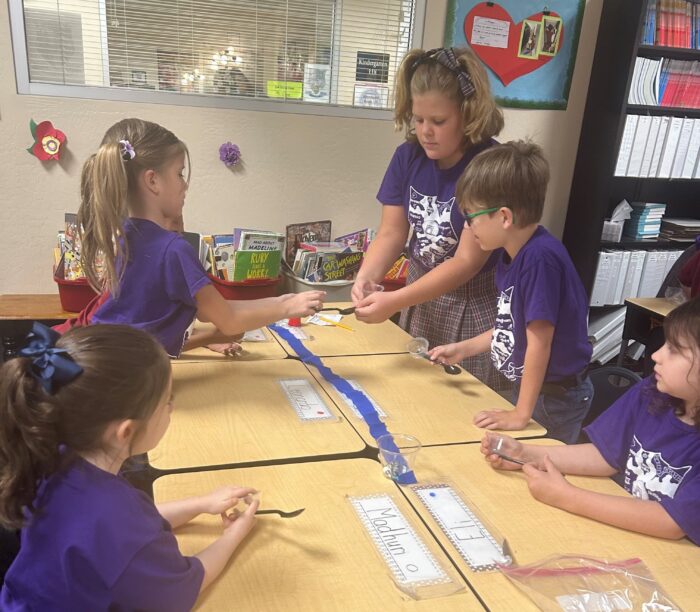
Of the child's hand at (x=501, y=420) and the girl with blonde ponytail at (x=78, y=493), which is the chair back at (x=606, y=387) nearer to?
the child's hand at (x=501, y=420)

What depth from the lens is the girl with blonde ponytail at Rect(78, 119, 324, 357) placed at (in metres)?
1.40

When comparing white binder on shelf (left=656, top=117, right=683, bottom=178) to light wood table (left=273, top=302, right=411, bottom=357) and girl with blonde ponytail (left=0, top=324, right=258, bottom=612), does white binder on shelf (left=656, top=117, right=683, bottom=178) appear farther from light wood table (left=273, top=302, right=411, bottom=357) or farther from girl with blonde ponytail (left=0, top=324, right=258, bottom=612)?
girl with blonde ponytail (left=0, top=324, right=258, bottom=612)

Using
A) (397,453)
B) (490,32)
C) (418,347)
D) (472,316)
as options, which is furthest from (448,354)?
(490,32)

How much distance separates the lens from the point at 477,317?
1.88 metres

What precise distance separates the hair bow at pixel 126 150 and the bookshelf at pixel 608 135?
285 cm

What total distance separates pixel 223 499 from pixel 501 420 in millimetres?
698

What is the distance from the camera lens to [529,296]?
1426 mm

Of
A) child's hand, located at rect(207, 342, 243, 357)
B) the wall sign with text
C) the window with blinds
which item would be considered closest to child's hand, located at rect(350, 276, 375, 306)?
child's hand, located at rect(207, 342, 243, 357)

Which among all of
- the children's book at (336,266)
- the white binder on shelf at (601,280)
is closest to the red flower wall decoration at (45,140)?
the children's book at (336,266)

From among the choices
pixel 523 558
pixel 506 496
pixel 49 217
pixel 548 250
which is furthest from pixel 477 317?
pixel 49 217

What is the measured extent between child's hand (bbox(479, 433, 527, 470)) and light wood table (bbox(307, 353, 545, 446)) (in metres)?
0.09

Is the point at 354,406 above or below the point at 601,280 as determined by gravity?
above

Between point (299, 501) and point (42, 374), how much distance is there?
49 centimetres

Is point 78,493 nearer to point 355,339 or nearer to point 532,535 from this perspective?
point 532,535
